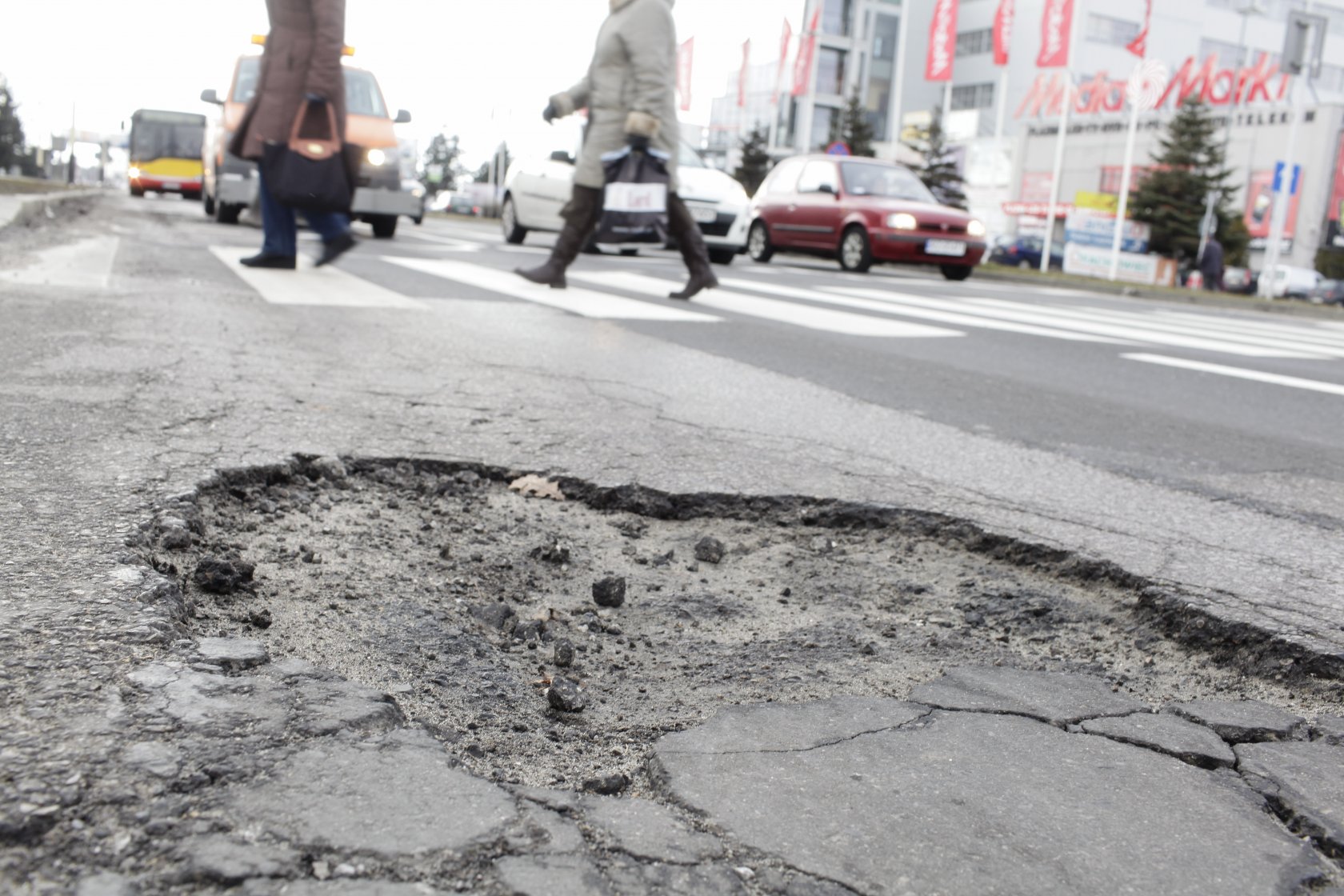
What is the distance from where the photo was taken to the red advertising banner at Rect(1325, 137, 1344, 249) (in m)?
44.3

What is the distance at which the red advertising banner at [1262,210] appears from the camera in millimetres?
44719

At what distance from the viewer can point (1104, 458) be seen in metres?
3.76

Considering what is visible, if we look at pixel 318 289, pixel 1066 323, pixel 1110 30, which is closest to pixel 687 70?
pixel 1110 30

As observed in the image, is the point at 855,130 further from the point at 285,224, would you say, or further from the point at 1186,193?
the point at 285,224

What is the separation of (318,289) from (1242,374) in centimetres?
494

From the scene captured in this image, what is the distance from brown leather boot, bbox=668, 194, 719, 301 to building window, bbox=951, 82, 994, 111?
57.2m

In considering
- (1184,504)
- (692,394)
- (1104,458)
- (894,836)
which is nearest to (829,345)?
(692,394)

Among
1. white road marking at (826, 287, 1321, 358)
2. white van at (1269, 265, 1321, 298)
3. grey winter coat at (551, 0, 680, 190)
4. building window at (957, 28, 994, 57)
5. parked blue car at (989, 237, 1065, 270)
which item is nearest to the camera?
grey winter coat at (551, 0, 680, 190)

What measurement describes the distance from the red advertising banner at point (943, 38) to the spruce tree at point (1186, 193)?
26.3 ft

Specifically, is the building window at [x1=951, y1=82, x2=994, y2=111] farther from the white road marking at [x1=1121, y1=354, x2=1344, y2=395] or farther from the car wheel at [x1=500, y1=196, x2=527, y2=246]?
the white road marking at [x1=1121, y1=354, x2=1344, y2=395]

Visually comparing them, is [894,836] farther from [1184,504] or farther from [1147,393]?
[1147,393]

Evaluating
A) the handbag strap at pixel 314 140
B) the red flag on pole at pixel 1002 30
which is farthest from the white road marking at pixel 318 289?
the red flag on pole at pixel 1002 30

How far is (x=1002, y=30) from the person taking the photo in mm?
37344

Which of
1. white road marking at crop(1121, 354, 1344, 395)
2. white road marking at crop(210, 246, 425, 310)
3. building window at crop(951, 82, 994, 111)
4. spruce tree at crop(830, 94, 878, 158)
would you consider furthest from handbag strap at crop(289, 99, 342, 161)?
building window at crop(951, 82, 994, 111)
